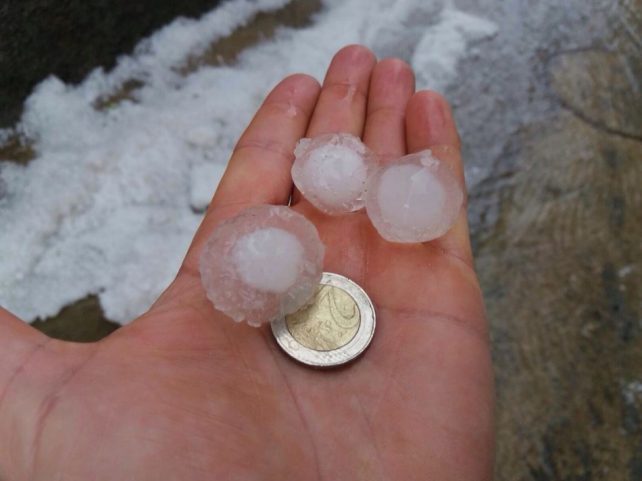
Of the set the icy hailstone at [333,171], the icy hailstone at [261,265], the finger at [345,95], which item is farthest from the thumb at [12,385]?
the finger at [345,95]

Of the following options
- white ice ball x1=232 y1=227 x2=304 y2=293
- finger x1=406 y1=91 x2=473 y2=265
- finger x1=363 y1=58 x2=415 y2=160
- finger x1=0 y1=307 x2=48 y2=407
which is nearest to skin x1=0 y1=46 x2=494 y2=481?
finger x1=0 y1=307 x2=48 y2=407

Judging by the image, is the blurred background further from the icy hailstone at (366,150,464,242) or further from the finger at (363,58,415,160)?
the icy hailstone at (366,150,464,242)

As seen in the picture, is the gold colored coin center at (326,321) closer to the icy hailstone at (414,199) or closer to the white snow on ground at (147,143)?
the icy hailstone at (414,199)

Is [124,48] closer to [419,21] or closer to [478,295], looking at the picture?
[419,21]

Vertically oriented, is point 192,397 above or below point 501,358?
above

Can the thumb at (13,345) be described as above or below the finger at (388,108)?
above

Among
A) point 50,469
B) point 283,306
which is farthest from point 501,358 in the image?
point 50,469

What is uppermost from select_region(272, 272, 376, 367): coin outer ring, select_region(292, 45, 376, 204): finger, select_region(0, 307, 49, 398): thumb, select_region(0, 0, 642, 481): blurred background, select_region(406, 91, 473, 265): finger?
select_region(0, 307, 49, 398): thumb
